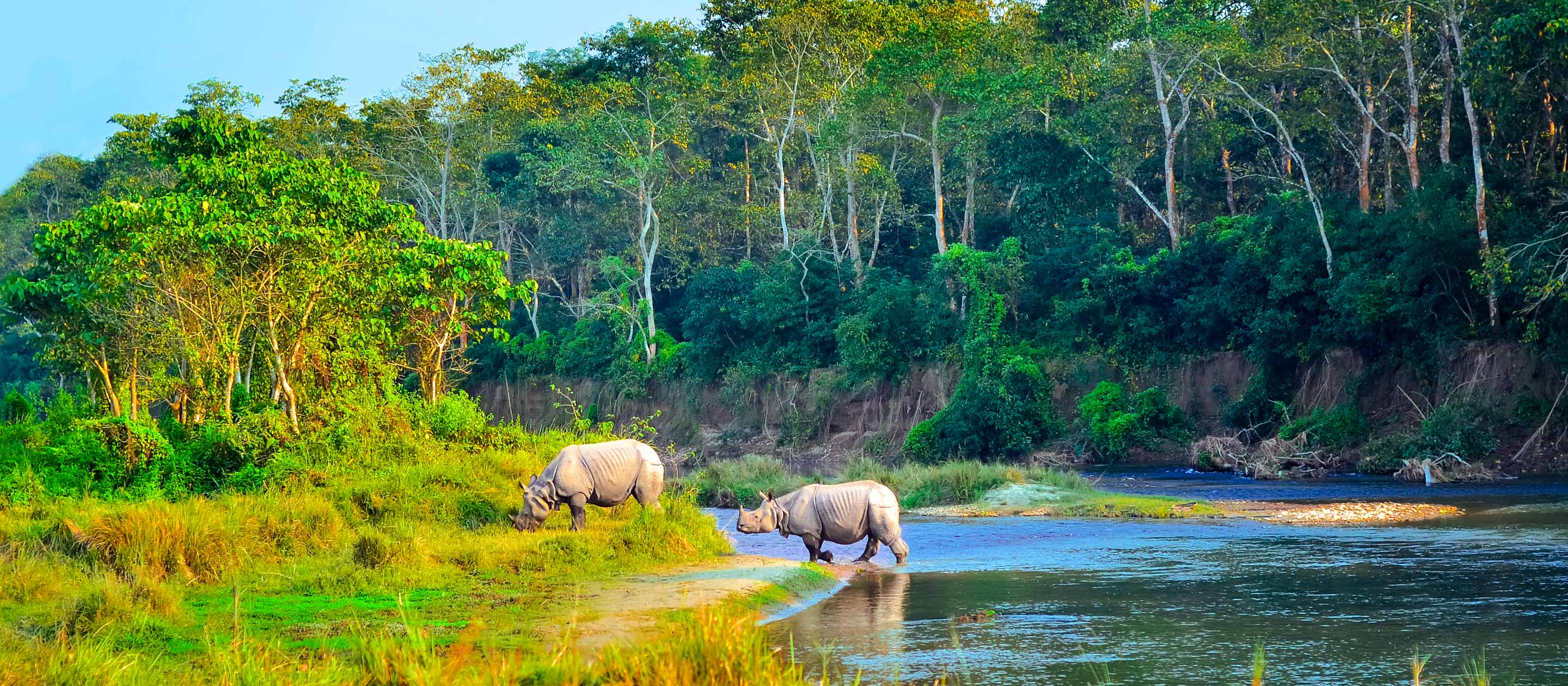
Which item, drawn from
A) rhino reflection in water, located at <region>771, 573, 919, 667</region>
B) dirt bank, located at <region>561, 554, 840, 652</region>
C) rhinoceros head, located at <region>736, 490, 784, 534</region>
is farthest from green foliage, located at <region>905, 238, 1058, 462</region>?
rhino reflection in water, located at <region>771, 573, 919, 667</region>

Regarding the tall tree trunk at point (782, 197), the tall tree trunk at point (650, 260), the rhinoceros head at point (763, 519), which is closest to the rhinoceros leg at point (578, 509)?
the rhinoceros head at point (763, 519)

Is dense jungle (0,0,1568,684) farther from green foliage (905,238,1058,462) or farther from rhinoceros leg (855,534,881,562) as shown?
rhinoceros leg (855,534,881,562)

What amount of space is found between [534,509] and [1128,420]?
25.0 meters

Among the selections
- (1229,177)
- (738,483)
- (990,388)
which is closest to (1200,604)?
(738,483)

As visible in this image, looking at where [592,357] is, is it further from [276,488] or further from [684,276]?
[276,488]

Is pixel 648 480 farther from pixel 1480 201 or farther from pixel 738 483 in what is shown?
pixel 1480 201

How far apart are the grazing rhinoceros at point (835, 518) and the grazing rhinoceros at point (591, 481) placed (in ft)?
4.42

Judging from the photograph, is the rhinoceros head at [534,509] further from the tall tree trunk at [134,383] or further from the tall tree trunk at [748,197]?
the tall tree trunk at [748,197]

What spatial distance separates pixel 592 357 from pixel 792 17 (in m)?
16.0

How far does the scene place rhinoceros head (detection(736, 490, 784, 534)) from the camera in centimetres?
1781

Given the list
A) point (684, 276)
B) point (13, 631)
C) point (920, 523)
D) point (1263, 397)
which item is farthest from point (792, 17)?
point (13, 631)

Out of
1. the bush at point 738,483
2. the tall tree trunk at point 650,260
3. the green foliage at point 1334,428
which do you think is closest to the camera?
the bush at point 738,483

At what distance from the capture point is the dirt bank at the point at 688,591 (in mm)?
11953

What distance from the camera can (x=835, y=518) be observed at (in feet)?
57.1
